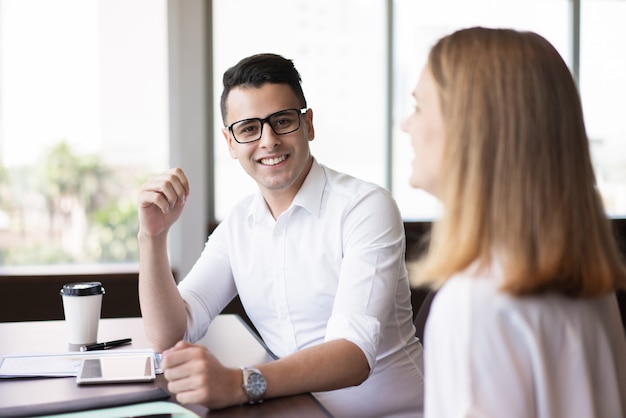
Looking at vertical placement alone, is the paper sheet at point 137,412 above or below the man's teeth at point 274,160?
below

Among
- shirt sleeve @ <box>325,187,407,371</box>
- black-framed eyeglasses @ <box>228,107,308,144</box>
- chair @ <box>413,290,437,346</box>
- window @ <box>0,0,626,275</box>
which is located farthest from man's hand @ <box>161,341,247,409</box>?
window @ <box>0,0,626,275</box>

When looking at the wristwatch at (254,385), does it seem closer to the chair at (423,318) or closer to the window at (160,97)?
the chair at (423,318)

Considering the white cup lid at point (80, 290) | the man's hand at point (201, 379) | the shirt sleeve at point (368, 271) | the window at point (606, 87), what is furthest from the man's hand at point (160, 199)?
the window at point (606, 87)

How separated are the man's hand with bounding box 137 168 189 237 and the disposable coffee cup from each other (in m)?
0.19

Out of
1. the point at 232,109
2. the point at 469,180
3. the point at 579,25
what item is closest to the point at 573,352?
the point at 469,180

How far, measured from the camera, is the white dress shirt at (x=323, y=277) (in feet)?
5.62

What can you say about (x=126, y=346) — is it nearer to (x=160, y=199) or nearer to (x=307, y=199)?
(x=160, y=199)

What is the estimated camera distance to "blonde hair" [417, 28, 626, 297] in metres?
0.91

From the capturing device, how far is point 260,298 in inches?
76.8

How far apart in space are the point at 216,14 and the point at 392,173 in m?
1.57

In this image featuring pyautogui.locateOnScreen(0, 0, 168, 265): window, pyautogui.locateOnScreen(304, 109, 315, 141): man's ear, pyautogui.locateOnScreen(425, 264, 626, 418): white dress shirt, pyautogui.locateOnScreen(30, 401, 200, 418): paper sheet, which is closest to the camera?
pyautogui.locateOnScreen(425, 264, 626, 418): white dress shirt

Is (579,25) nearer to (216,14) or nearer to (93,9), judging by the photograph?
(216,14)

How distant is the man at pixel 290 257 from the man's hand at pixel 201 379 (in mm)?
315

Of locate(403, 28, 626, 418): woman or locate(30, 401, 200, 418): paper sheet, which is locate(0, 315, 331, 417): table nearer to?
locate(30, 401, 200, 418): paper sheet
